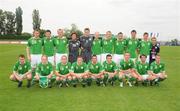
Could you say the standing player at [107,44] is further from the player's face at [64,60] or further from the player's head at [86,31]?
the player's face at [64,60]

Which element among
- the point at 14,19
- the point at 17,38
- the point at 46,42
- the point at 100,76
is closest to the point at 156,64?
the point at 100,76

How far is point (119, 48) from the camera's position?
13891mm

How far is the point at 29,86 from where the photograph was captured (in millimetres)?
12008

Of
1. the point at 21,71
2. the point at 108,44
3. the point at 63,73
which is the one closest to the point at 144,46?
the point at 108,44

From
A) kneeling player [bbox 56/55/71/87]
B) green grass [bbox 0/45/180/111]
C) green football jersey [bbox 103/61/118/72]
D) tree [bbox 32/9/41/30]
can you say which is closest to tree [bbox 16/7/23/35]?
tree [bbox 32/9/41/30]

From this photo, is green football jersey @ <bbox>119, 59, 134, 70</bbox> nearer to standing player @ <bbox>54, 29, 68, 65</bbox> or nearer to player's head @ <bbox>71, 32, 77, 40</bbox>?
player's head @ <bbox>71, 32, 77, 40</bbox>

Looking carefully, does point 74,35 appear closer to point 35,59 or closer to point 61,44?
point 61,44

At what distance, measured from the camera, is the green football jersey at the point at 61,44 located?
526 inches

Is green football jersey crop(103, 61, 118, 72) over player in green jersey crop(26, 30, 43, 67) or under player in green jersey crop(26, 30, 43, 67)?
under

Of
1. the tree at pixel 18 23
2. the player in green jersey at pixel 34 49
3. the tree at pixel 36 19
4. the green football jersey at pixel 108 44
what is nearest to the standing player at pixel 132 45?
the green football jersey at pixel 108 44

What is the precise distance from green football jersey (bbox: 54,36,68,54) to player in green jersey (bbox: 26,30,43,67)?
0.58 metres

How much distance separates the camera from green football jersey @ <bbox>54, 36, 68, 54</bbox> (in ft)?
43.8

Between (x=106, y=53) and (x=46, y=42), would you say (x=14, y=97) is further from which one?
(x=106, y=53)

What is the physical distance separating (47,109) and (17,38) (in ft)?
248
